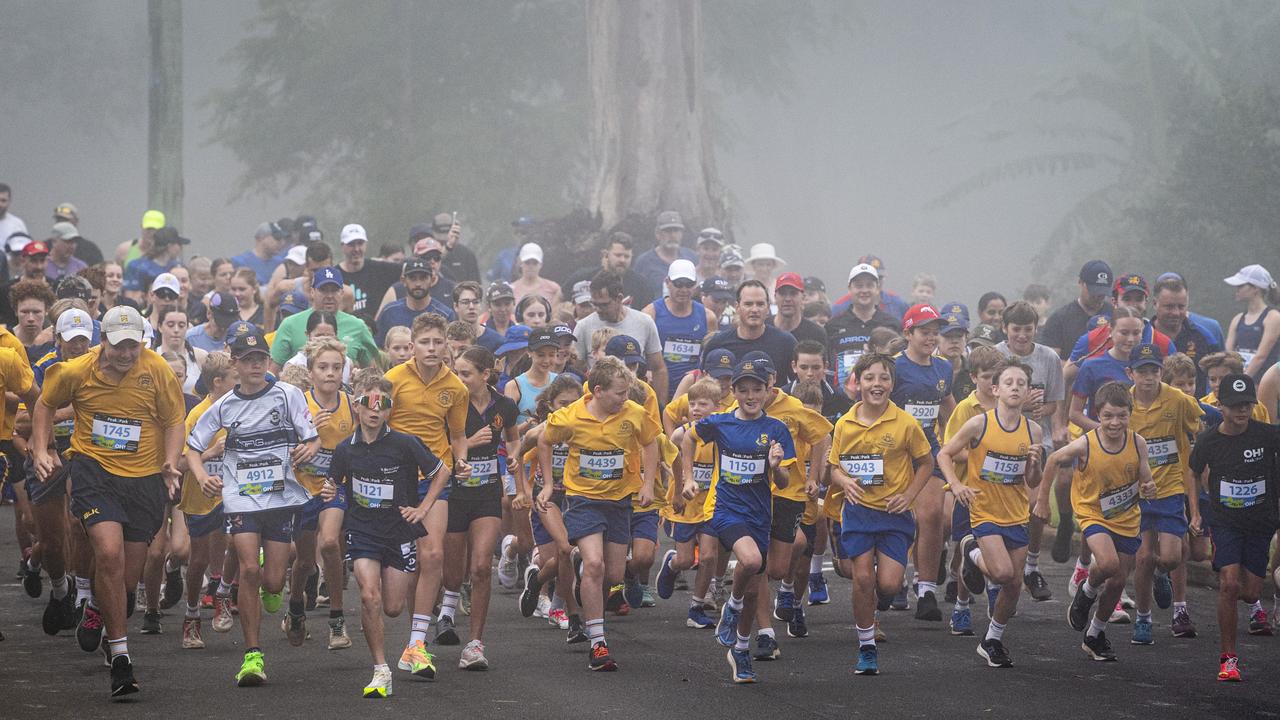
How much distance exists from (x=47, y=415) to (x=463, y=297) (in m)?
5.30

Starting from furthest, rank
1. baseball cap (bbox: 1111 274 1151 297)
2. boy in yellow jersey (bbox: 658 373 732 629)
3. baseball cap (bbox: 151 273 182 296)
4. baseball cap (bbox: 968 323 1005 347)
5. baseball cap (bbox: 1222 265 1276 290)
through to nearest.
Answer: baseball cap (bbox: 1222 265 1276 290)
baseball cap (bbox: 151 273 182 296)
baseball cap (bbox: 968 323 1005 347)
baseball cap (bbox: 1111 274 1151 297)
boy in yellow jersey (bbox: 658 373 732 629)

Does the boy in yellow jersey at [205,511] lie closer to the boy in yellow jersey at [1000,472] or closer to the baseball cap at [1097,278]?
the boy in yellow jersey at [1000,472]

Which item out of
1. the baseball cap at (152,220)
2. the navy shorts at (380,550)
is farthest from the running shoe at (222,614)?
the baseball cap at (152,220)

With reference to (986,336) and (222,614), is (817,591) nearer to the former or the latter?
(986,336)

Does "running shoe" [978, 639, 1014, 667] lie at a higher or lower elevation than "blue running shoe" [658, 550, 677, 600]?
lower

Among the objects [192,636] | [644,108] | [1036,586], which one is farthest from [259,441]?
[644,108]

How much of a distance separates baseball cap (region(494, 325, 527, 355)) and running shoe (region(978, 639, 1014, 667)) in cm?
460

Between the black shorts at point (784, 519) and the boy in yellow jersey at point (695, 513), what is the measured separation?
0.45 m

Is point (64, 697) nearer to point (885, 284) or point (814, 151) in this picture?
point (885, 284)

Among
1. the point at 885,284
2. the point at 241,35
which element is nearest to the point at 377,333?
the point at 885,284

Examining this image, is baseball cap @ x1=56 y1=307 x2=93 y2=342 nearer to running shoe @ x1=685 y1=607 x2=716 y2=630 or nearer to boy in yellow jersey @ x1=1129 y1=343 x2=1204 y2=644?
running shoe @ x1=685 y1=607 x2=716 y2=630

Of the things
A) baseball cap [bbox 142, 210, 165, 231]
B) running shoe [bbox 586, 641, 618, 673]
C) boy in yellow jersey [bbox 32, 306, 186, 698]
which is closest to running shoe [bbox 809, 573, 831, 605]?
running shoe [bbox 586, 641, 618, 673]

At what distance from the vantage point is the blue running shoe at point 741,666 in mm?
9844

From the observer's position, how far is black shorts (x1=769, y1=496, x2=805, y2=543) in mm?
10789
